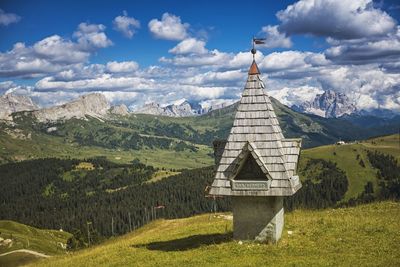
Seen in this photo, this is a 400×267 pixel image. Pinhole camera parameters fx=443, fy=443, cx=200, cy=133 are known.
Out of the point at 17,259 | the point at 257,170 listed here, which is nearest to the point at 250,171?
the point at 257,170

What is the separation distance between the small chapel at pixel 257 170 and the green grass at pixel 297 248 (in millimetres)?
1207

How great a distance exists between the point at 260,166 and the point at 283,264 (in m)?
6.08

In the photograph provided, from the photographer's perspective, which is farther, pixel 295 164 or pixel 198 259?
pixel 295 164

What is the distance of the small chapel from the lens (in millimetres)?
24578

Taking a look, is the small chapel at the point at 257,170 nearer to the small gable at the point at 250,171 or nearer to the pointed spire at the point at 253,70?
the small gable at the point at 250,171

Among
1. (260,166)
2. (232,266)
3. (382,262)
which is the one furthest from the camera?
(260,166)

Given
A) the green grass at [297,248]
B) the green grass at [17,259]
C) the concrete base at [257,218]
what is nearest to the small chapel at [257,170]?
the concrete base at [257,218]

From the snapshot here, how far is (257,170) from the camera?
25.1 m

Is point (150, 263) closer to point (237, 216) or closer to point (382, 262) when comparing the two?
point (237, 216)

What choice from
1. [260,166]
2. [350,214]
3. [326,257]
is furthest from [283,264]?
[350,214]

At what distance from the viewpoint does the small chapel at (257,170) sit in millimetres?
24578

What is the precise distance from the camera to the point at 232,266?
2067 cm

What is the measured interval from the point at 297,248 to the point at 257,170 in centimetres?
473

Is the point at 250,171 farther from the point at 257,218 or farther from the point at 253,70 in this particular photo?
the point at 253,70
